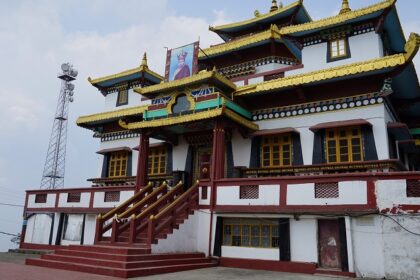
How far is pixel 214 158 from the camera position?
14.8 meters

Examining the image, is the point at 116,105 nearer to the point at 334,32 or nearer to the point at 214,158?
the point at 214,158

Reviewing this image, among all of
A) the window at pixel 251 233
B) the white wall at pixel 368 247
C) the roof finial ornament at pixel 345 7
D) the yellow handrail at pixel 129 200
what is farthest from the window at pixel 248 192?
the roof finial ornament at pixel 345 7

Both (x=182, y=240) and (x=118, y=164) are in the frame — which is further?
(x=118, y=164)

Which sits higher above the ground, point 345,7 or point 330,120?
point 345,7

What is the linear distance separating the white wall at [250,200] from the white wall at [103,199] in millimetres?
4772

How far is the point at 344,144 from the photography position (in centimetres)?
1456

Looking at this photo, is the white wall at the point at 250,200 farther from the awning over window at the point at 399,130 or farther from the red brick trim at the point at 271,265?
the awning over window at the point at 399,130

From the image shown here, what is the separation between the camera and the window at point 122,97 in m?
22.5

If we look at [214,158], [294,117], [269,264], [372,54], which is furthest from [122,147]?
[372,54]


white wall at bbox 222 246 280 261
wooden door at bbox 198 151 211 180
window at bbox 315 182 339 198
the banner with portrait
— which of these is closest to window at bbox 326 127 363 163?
window at bbox 315 182 339 198

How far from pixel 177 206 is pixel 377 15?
1060 cm

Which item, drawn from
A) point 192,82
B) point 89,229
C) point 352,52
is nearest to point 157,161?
point 89,229

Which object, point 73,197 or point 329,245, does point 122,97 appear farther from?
point 329,245

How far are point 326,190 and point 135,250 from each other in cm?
616
